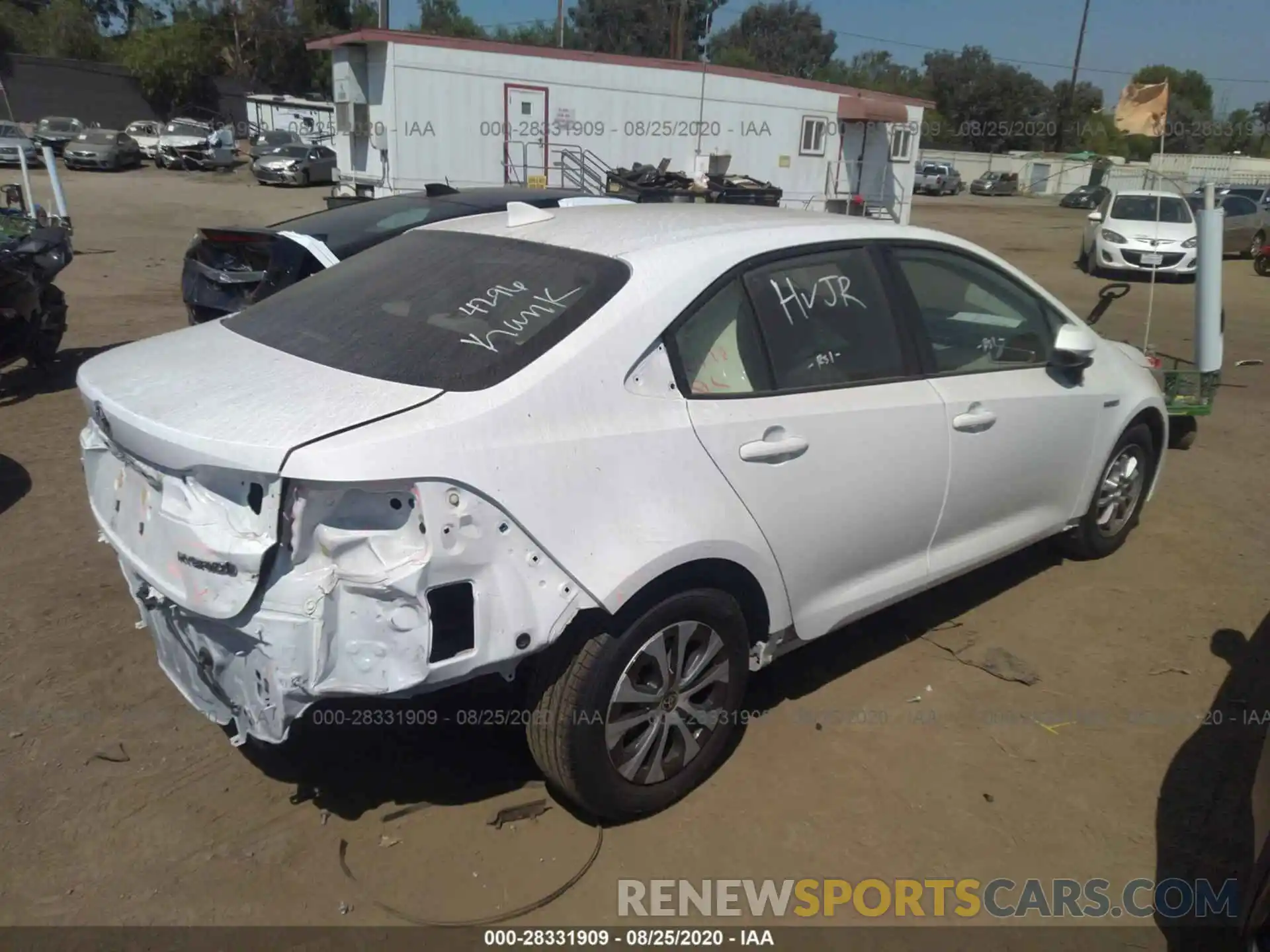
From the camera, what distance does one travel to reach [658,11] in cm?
7106

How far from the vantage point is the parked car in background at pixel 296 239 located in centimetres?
632

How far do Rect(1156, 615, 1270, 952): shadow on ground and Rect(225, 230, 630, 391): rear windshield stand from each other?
2093 mm

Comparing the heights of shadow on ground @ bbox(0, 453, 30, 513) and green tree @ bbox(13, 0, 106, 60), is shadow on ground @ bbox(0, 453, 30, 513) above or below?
below

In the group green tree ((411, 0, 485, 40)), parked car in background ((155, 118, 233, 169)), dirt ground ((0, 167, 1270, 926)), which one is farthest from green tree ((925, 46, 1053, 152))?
dirt ground ((0, 167, 1270, 926))

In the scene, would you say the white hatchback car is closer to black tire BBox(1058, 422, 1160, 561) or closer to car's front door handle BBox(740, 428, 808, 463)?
car's front door handle BBox(740, 428, 808, 463)

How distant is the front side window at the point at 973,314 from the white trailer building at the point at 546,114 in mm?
16158

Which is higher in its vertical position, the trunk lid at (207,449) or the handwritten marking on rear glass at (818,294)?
the handwritten marking on rear glass at (818,294)

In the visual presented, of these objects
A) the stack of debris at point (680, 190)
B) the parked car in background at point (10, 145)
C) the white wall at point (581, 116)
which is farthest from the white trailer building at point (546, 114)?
the parked car in background at point (10, 145)

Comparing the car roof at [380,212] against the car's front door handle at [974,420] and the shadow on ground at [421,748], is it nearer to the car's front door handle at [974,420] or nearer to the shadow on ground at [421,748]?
the shadow on ground at [421,748]

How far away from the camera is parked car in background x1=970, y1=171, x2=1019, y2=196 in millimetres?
50031

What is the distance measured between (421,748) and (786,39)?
94.8 m

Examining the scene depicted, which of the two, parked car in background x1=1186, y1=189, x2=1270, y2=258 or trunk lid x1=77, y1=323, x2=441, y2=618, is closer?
trunk lid x1=77, y1=323, x2=441, y2=618

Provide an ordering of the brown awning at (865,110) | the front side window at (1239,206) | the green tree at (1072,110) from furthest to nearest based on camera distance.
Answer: the green tree at (1072,110) < the brown awning at (865,110) < the front side window at (1239,206)

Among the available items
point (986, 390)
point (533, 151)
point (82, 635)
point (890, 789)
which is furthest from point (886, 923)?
point (533, 151)
